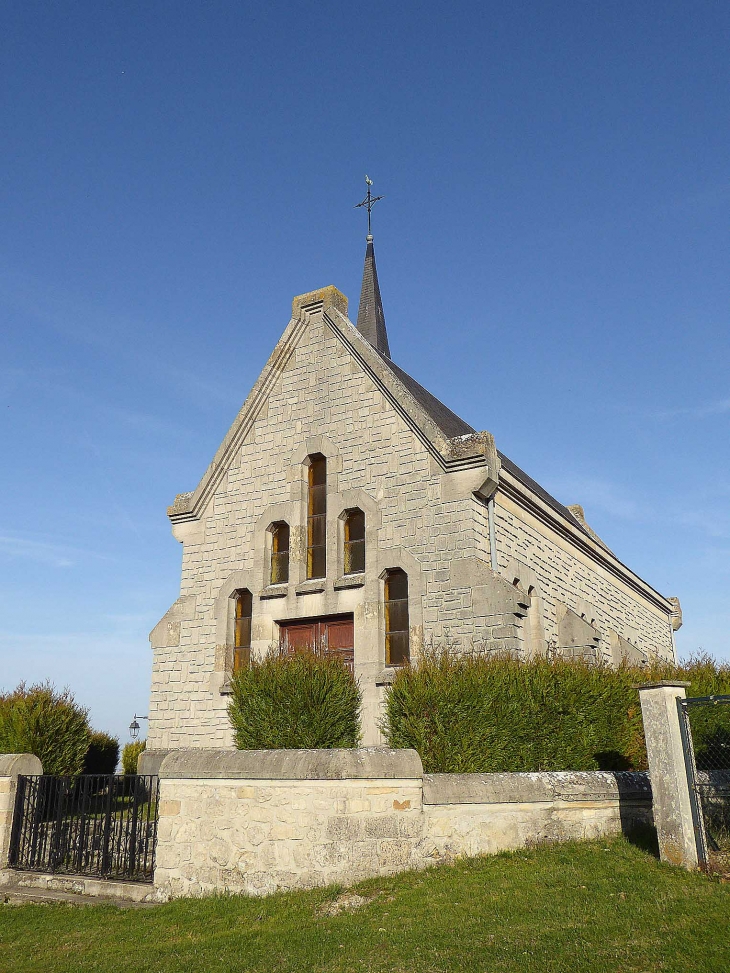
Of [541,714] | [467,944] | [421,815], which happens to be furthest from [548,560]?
[467,944]

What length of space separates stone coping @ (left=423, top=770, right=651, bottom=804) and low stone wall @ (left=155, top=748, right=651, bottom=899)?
0.01m

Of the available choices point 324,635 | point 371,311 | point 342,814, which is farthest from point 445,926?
point 371,311

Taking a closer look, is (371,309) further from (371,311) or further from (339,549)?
(339,549)

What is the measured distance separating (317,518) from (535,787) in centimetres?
898

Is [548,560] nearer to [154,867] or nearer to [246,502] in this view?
[246,502]

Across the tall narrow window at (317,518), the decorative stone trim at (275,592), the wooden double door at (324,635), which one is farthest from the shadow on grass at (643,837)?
the decorative stone trim at (275,592)

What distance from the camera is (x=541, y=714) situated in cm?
1064

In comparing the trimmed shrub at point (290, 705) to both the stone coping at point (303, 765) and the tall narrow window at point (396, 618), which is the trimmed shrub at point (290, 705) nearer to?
the stone coping at point (303, 765)

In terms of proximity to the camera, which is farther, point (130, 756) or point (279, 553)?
point (130, 756)

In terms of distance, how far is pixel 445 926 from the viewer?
708cm

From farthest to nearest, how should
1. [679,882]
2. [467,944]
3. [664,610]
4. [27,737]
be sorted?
[664,610] < [27,737] < [679,882] < [467,944]

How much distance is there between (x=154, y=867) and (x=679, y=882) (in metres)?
5.82

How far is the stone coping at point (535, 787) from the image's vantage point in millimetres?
9047

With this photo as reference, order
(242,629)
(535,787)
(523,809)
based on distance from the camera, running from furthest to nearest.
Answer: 1. (242,629)
2. (535,787)
3. (523,809)
